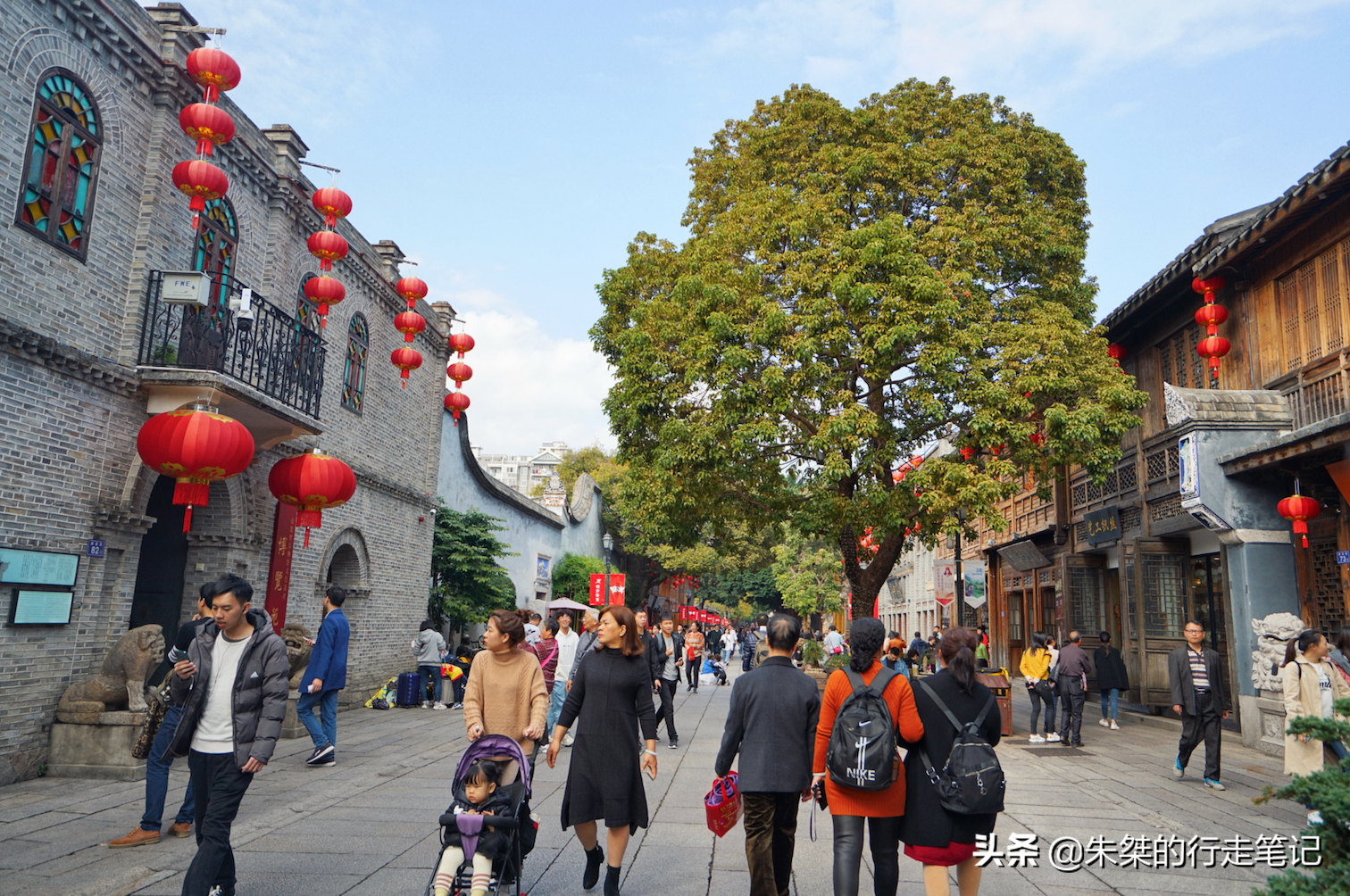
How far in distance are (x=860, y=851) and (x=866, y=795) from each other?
0.29 meters

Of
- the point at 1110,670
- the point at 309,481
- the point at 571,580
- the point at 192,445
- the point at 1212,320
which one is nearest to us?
the point at 192,445

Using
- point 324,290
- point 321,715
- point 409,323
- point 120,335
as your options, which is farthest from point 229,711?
point 409,323

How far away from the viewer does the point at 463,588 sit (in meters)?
19.0

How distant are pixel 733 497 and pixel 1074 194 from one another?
28.7 feet

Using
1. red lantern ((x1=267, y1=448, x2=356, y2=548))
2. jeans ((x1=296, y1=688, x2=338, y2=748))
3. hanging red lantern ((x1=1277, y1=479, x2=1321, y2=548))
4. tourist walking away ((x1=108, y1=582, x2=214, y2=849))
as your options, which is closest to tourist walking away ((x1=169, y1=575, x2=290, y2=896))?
tourist walking away ((x1=108, y1=582, x2=214, y2=849))

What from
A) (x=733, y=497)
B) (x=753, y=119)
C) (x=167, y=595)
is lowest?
(x=167, y=595)

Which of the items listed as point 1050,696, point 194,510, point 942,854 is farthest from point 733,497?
point 942,854

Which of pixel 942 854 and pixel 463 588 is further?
pixel 463 588

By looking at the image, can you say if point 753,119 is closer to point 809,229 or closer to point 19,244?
point 809,229

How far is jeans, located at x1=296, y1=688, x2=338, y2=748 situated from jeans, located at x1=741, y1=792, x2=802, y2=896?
599 centimetres

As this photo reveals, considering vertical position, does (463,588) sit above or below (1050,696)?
above

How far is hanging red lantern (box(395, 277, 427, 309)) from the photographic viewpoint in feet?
46.3

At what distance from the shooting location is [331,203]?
1075cm

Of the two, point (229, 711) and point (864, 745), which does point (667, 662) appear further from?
point (864, 745)
